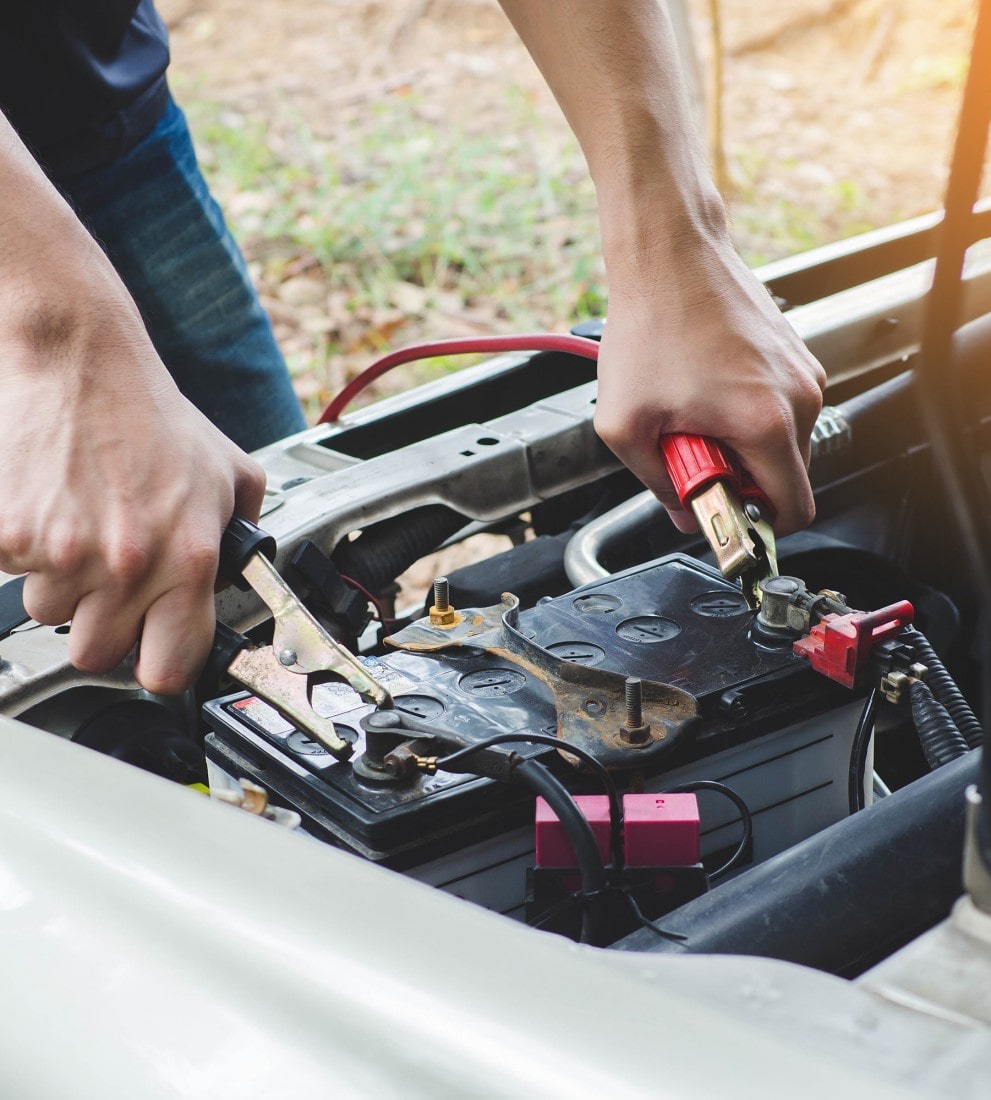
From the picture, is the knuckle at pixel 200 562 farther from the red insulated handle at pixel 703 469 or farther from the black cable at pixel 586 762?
the red insulated handle at pixel 703 469

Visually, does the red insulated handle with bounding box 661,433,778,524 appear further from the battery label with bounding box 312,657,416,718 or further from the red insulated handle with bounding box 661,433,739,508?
the battery label with bounding box 312,657,416,718

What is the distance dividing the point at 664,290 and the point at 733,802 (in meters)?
0.42

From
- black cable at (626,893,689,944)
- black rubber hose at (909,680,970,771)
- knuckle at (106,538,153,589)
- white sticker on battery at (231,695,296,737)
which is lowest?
black rubber hose at (909,680,970,771)

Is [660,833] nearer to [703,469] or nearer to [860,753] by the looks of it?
[860,753]

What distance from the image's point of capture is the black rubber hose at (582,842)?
0.72m

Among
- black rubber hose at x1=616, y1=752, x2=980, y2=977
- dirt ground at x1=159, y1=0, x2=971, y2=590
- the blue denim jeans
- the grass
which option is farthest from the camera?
dirt ground at x1=159, y1=0, x2=971, y2=590

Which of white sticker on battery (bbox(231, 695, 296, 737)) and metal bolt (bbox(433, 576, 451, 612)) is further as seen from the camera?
metal bolt (bbox(433, 576, 451, 612))

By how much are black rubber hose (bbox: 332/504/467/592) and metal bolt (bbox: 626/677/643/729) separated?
Result: 41 centimetres

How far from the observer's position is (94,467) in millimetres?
800

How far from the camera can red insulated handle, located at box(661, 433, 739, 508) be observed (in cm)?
95

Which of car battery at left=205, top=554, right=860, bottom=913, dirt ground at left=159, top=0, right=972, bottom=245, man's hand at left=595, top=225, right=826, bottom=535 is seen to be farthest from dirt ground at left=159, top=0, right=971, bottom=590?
car battery at left=205, top=554, right=860, bottom=913

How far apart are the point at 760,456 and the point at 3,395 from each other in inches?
21.8

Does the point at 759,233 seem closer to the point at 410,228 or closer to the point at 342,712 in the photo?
the point at 410,228

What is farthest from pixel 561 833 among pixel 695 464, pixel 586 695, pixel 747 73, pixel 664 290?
pixel 747 73
